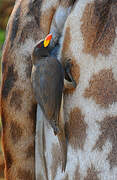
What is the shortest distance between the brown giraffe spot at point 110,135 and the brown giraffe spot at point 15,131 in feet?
0.90

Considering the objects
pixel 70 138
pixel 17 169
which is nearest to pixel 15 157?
pixel 17 169

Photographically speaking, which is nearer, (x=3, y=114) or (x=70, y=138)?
(x=70, y=138)

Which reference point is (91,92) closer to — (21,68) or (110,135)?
(110,135)

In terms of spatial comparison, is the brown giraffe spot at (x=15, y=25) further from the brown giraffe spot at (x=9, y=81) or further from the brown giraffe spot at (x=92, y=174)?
the brown giraffe spot at (x=92, y=174)

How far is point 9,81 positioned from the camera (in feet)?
3.54

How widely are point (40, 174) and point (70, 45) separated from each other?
395 mm

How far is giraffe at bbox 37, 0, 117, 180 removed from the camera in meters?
0.91

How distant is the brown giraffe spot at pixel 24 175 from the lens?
3.77ft

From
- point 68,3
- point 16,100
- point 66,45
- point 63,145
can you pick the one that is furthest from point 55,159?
point 68,3

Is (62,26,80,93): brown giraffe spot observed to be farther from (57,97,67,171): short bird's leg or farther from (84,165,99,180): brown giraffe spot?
(84,165,99,180): brown giraffe spot

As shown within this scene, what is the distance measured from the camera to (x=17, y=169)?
114 cm

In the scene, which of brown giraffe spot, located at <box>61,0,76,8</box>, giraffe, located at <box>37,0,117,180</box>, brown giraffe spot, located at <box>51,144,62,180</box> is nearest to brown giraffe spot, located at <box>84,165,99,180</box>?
giraffe, located at <box>37,0,117,180</box>

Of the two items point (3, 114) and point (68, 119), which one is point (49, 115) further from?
point (3, 114)

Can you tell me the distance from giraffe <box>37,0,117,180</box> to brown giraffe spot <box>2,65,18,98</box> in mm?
159
